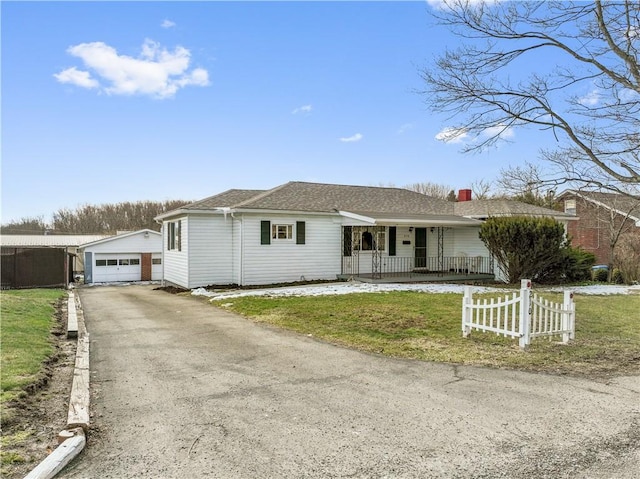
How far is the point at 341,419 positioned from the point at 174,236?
631 inches

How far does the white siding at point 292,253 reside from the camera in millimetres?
17125

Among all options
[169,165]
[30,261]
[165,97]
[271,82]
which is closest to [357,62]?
[271,82]

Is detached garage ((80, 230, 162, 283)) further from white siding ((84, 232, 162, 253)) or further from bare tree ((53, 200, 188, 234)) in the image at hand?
bare tree ((53, 200, 188, 234))

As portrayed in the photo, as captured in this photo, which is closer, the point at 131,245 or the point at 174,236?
the point at 174,236

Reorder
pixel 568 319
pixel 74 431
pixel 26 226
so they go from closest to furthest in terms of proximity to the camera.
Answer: pixel 74 431 → pixel 568 319 → pixel 26 226

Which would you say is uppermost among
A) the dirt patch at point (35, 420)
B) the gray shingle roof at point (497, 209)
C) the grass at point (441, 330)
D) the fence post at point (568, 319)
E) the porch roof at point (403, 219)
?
the gray shingle roof at point (497, 209)

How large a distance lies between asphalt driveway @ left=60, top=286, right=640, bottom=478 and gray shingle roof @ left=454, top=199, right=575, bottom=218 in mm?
15223

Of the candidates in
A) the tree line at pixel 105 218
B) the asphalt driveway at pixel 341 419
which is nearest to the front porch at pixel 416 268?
the asphalt driveway at pixel 341 419

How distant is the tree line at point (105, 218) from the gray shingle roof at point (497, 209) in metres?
35.4

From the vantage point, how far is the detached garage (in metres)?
25.6

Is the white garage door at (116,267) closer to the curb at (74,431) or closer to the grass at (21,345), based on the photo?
the grass at (21,345)

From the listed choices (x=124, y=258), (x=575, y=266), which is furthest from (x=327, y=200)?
(x=124, y=258)

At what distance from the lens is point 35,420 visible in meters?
4.23

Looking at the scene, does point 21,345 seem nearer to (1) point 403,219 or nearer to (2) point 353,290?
(2) point 353,290
